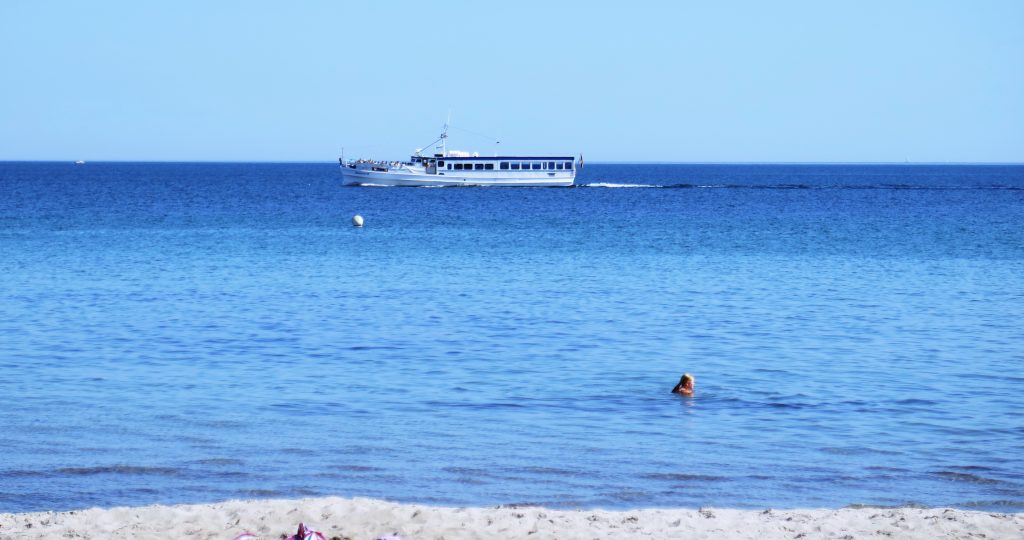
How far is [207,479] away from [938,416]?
35.1ft

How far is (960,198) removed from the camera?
10975 cm

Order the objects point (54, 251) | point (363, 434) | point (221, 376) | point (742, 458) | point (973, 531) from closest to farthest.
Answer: point (973, 531), point (742, 458), point (363, 434), point (221, 376), point (54, 251)

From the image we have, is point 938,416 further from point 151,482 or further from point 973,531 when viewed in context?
point 151,482

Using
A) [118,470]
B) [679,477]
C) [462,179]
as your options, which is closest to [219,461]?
[118,470]

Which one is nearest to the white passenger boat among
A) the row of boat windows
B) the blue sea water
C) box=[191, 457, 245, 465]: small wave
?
the row of boat windows

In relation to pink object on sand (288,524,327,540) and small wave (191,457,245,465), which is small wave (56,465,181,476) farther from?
pink object on sand (288,524,327,540)

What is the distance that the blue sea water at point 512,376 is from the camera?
14.3 m

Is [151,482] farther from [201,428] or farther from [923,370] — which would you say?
[923,370]

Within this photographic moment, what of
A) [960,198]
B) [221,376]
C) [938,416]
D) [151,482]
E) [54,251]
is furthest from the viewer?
[960,198]

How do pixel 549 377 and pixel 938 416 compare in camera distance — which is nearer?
pixel 938 416

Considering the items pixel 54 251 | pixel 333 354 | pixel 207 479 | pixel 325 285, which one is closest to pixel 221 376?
pixel 333 354

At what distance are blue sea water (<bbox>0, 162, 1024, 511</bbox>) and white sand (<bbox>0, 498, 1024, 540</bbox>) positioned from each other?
994 mm

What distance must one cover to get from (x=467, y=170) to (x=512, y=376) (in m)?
96.2

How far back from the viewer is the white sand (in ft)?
37.2
